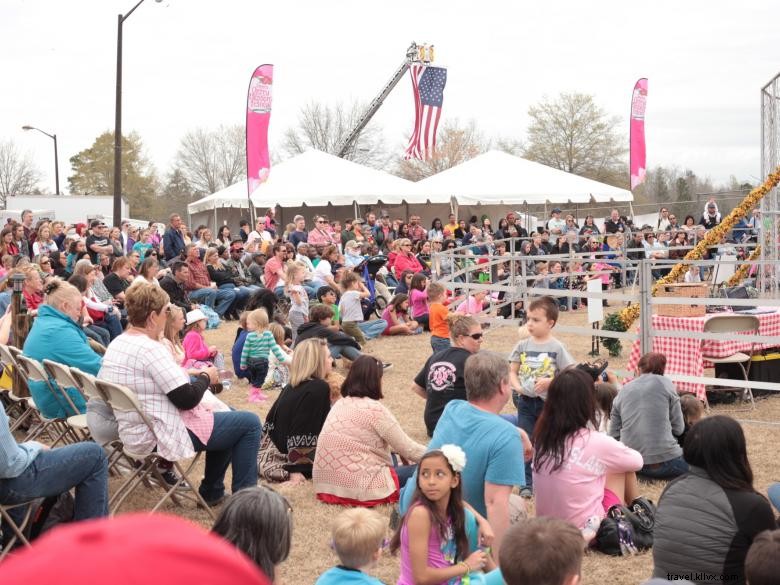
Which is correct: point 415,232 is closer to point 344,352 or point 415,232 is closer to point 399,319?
point 399,319

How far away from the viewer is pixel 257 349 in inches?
418

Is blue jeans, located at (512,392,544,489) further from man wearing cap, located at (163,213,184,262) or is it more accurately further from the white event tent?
the white event tent

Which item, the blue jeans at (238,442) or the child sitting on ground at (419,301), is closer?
the blue jeans at (238,442)

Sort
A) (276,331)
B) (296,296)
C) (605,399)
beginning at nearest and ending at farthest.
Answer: (605,399) → (276,331) → (296,296)

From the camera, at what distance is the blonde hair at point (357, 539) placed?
361cm

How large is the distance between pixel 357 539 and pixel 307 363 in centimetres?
329

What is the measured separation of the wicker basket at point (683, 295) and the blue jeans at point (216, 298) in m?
7.70

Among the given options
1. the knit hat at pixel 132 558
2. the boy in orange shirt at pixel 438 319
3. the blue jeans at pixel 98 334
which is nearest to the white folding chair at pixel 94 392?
the boy in orange shirt at pixel 438 319

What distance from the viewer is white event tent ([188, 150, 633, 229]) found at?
1006 inches

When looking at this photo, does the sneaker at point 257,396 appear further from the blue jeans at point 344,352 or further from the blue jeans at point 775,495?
the blue jeans at point 775,495

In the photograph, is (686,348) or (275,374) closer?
(686,348)

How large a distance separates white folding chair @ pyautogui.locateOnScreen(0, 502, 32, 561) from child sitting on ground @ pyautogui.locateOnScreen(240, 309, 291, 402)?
543cm

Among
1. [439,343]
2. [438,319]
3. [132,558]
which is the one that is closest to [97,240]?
[438,319]

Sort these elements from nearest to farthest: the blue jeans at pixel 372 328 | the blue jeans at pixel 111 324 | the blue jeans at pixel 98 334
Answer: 1. the blue jeans at pixel 98 334
2. the blue jeans at pixel 111 324
3. the blue jeans at pixel 372 328
